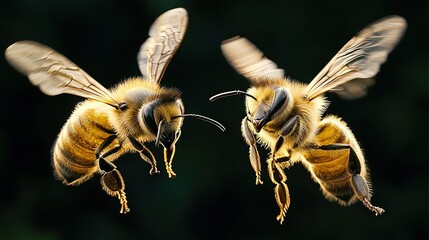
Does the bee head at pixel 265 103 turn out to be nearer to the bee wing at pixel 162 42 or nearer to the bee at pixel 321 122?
the bee at pixel 321 122

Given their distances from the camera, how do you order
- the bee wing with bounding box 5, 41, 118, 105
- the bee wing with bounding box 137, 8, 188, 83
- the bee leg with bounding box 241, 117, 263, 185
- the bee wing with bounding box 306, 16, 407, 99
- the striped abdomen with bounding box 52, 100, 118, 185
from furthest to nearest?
the bee wing with bounding box 137, 8, 188, 83 → the striped abdomen with bounding box 52, 100, 118, 185 → the bee wing with bounding box 5, 41, 118, 105 → the bee wing with bounding box 306, 16, 407, 99 → the bee leg with bounding box 241, 117, 263, 185

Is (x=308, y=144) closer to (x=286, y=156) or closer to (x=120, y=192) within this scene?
(x=286, y=156)

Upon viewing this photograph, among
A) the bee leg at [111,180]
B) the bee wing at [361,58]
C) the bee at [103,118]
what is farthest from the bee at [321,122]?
the bee leg at [111,180]

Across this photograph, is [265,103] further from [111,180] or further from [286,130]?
[111,180]

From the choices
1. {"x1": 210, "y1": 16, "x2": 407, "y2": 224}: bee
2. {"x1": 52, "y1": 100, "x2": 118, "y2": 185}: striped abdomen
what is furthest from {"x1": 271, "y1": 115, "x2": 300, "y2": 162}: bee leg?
{"x1": 52, "y1": 100, "x2": 118, "y2": 185}: striped abdomen

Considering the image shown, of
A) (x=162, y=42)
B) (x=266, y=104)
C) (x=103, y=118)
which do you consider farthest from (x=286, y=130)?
(x=162, y=42)

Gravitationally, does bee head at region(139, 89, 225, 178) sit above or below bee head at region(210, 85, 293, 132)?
below

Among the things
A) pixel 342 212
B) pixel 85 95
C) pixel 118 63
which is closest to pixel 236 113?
pixel 118 63

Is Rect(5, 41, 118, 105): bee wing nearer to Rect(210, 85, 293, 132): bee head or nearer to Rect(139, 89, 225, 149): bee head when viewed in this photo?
Rect(139, 89, 225, 149): bee head
